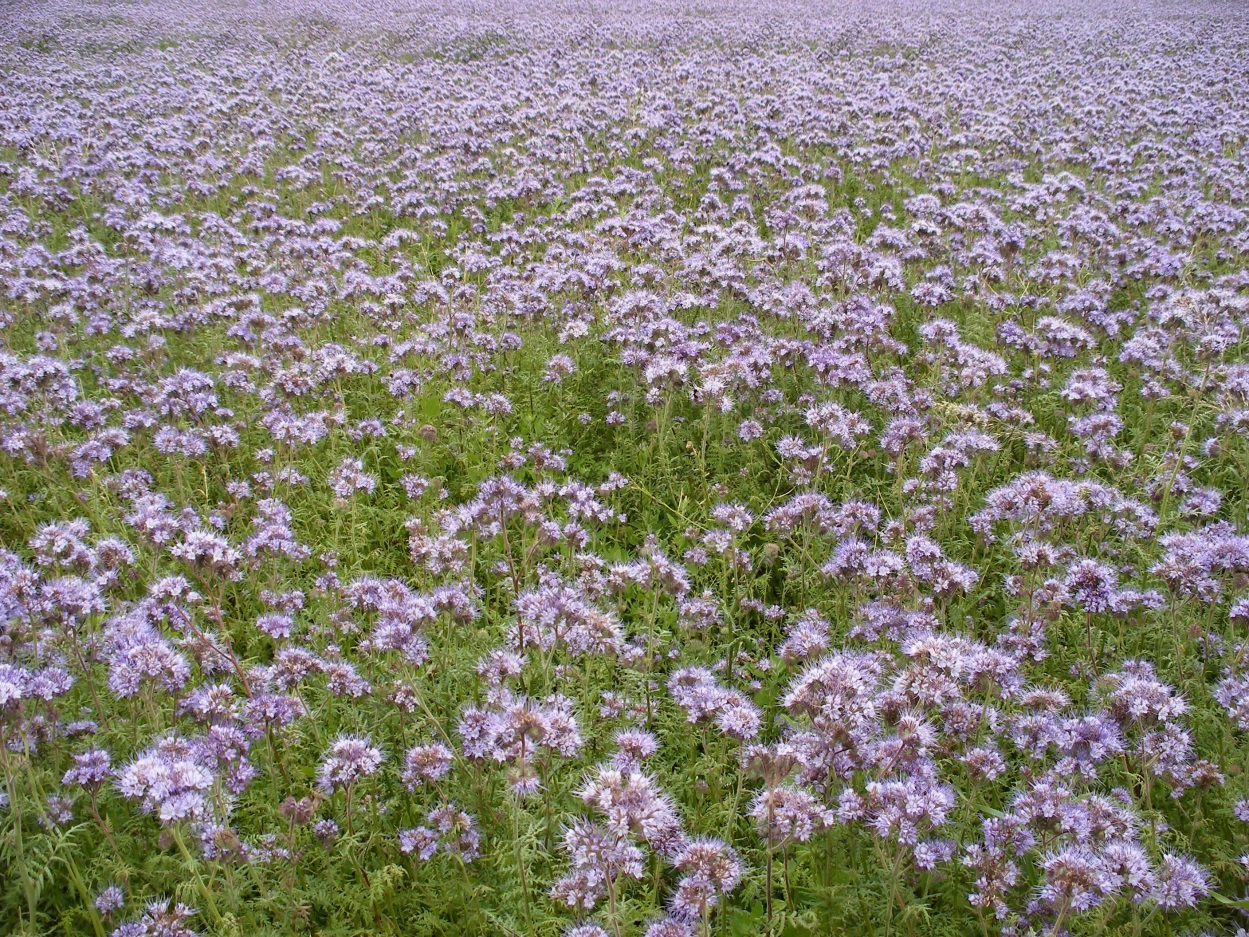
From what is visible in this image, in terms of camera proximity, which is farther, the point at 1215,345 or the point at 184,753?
the point at 1215,345

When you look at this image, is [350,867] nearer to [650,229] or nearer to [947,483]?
[947,483]

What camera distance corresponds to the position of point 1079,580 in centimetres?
338

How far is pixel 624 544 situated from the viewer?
5.14 m

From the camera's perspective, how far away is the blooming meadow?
270cm

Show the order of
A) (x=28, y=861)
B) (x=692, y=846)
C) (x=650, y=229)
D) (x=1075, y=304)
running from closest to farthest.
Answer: (x=692, y=846) → (x=28, y=861) → (x=1075, y=304) → (x=650, y=229)

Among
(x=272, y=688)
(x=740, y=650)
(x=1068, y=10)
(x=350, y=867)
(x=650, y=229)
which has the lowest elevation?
(x=350, y=867)

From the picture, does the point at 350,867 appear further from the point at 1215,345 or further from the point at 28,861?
the point at 1215,345

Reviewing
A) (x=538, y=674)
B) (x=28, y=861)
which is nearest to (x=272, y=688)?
(x=28, y=861)

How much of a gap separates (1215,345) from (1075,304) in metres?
1.76

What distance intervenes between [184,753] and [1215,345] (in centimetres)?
546

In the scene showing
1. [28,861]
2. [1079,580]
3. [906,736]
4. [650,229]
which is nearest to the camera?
[906,736]

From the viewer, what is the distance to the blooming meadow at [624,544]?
270 centimetres

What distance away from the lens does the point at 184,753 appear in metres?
2.54

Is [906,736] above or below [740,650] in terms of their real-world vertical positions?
above
